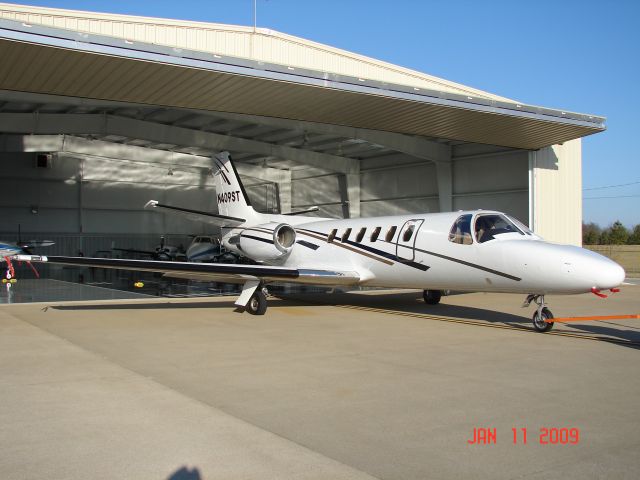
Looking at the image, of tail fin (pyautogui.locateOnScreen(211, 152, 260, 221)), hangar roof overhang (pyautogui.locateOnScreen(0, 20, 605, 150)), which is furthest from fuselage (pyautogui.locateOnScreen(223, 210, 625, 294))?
hangar roof overhang (pyautogui.locateOnScreen(0, 20, 605, 150))

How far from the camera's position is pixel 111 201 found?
3566 cm

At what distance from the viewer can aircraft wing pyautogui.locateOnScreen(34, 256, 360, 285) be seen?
11.8m

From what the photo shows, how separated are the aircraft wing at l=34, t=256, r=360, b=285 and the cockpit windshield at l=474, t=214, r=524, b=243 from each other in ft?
11.0

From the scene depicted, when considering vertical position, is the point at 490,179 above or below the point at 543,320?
above

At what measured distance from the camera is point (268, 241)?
622 inches

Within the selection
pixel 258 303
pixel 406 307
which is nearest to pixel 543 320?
pixel 406 307

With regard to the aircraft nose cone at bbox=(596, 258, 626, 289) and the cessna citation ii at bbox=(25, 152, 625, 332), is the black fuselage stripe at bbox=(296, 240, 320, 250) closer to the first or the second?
the cessna citation ii at bbox=(25, 152, 625, 332)

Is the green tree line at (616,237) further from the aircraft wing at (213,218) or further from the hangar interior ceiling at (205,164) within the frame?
the aircraft wing at (213,218)

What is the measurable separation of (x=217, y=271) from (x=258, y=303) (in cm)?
113

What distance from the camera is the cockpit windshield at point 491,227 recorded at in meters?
10.7

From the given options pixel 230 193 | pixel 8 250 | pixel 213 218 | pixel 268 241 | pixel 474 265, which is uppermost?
pixel 230 193

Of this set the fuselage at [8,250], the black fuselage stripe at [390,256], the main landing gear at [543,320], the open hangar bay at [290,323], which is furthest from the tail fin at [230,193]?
the main landing gear at [543,320]

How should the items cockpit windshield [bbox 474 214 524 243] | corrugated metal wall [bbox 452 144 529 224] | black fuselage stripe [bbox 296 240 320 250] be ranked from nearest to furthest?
cockpit windshield [bbox 474 214 524 243] → black fuselage stripe [bbox 296 240 320 250] → corrugated metal wall [bbox 452 144 529 224]

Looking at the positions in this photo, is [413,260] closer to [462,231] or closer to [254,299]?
[462,231]
